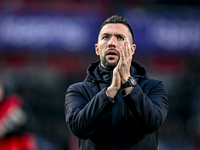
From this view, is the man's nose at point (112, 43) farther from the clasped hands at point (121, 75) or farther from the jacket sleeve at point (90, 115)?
the jacket sleeve at point (90, 115)

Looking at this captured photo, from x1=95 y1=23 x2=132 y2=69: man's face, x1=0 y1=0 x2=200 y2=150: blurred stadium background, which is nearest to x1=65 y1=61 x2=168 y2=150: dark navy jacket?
x1=95 y1=23 x2=132 y2=69: man's face

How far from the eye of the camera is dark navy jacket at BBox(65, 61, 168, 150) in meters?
1.71

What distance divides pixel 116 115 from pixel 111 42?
0.56 m

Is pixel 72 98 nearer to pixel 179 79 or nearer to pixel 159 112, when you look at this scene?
pixel 159 112

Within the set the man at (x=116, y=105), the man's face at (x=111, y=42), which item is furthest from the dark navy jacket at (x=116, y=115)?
the man's face at (x=111, y=42)

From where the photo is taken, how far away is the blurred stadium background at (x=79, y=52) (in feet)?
17.5

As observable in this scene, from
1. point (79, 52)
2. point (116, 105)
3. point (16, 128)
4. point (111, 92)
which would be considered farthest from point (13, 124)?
point (111, 92)

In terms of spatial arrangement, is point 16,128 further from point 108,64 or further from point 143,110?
point 143,110

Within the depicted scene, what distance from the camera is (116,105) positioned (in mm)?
1913

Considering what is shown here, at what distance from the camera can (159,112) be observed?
1.80 m

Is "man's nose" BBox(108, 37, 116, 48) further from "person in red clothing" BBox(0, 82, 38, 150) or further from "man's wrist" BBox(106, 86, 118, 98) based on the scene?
"person in red clothing" BBox(0, 82, 38, 150)

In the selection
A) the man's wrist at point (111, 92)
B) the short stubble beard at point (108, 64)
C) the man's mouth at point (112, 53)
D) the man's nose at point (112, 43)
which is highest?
the man's nose at point (112, 43)

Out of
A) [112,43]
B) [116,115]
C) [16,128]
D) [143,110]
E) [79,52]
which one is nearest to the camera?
[143,110]

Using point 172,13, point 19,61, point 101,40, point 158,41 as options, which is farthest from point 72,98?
point 172,13
